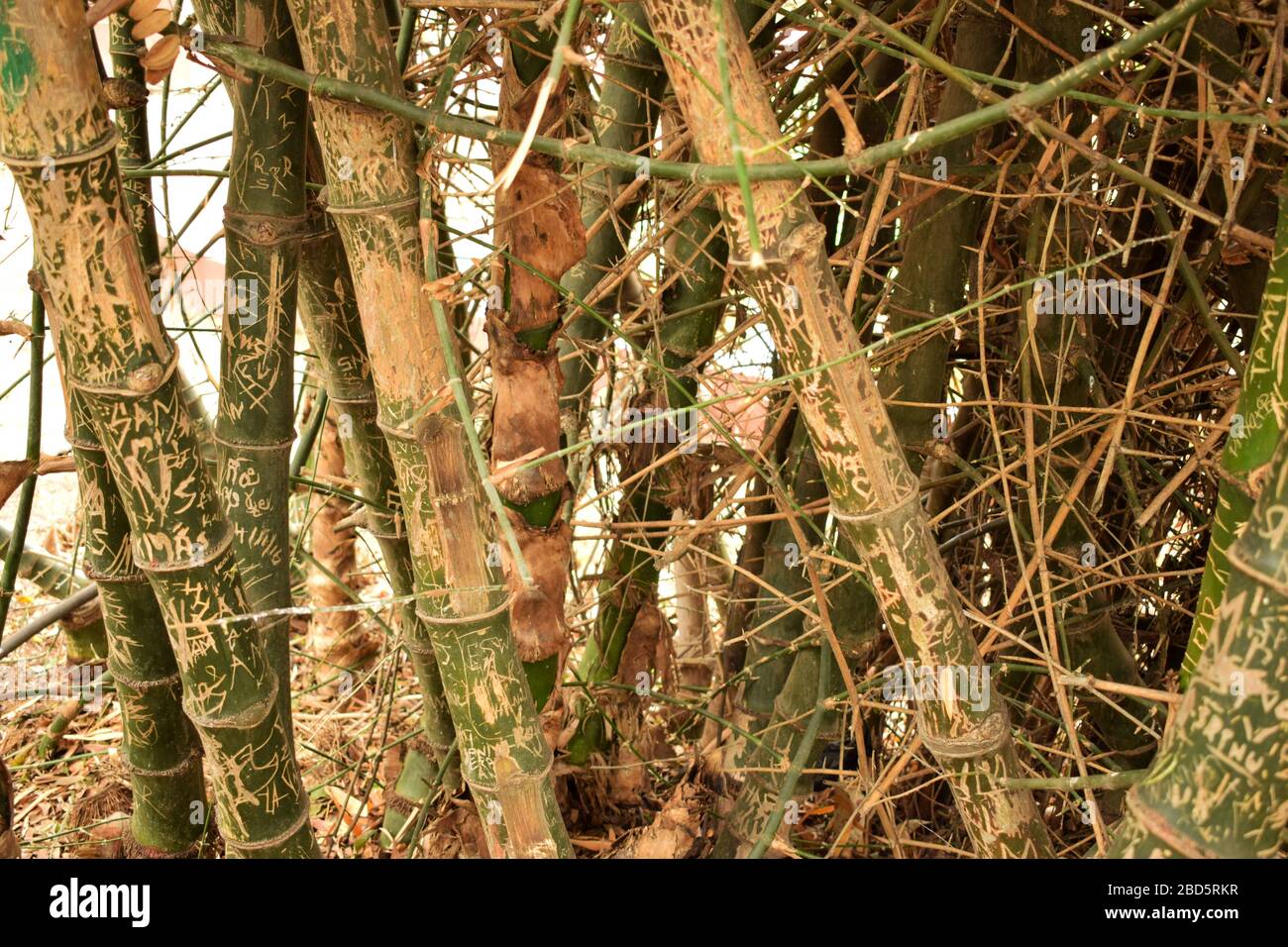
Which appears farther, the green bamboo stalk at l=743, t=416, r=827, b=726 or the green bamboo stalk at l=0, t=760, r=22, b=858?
the green bamboo stalk at l=743, t=416, r=827, b=726

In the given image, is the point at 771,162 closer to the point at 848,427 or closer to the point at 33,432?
the point at 848,427

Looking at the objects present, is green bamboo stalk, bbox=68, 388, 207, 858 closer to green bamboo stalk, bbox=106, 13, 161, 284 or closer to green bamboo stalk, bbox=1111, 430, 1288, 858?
green bamboo stalk, bbox=106, 13, 161, 284

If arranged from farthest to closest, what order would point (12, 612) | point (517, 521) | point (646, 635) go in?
1. point (12, 612)
2. point (646, 635)
3. point (517, 521)

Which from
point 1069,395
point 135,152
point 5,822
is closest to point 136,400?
point 5,822

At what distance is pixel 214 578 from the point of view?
38.2 inches

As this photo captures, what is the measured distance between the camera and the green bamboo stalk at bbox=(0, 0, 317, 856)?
0.81 m

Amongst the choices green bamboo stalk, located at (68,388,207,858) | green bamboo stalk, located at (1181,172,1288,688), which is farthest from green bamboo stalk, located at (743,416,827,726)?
green bamboo stalk, located at (68,388,207,858)

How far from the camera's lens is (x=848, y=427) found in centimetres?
84

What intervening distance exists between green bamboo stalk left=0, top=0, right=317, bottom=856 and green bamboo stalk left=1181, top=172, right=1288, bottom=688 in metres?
0.73

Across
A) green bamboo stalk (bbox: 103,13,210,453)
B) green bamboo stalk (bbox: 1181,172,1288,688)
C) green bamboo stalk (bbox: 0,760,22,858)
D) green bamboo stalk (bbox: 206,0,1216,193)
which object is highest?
green bamboo stalk (bbox: 103,13,210,453)

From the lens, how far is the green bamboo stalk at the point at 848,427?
0.79m
